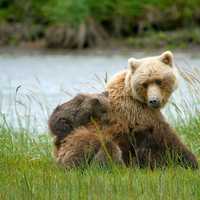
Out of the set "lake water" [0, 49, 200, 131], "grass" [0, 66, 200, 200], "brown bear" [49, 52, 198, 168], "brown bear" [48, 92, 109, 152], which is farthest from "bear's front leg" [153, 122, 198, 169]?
"lake water" [0, 49, 200, 131]

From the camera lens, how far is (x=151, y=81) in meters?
7.93

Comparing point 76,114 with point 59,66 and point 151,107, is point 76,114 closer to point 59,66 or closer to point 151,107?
point 151,107

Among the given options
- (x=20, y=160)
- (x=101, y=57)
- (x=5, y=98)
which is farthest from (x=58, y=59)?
(x=20, y=160)

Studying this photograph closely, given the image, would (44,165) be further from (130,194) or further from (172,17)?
(172,17)

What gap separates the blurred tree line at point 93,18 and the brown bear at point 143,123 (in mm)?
21045

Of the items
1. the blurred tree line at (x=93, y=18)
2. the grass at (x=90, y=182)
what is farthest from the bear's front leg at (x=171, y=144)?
the blurred tree line at (x=93, y=18)

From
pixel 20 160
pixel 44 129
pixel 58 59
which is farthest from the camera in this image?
pixel 58 59

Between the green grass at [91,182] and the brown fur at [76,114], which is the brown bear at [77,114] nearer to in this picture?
the brown fur at [76,114]

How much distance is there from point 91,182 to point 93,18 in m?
23.4

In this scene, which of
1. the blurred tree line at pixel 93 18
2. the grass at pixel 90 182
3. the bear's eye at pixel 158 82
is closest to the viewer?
the grass at pixel 90 182

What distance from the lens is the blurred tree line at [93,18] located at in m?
29.5

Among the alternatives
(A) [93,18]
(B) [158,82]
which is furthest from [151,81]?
(A) [93,18]

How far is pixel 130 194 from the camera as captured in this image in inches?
262

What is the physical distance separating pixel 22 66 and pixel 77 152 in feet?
A: 59.2
